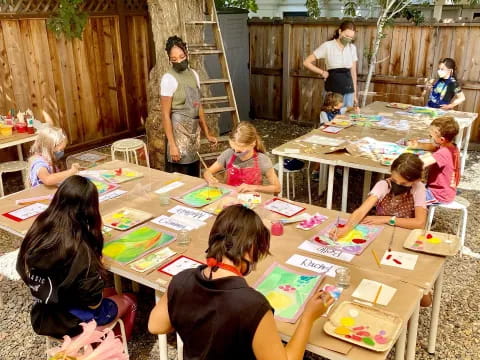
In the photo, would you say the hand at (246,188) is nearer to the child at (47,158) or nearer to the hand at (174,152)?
the hand at (174,152)

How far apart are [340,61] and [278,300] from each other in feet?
15.9

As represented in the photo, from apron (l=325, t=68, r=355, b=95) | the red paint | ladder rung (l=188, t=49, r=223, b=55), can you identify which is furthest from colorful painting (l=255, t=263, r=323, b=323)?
apron (l=325, t=68, r=355, b=95)

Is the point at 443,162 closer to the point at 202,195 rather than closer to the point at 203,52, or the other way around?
the point at 202,195

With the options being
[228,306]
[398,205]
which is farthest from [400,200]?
[228,306]

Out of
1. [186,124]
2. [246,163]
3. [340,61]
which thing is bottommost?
[246,163]

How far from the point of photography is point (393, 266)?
270 cm

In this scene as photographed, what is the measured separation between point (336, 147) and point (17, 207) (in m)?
3.04

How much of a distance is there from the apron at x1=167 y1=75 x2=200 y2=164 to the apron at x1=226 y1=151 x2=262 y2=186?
2.70 ft

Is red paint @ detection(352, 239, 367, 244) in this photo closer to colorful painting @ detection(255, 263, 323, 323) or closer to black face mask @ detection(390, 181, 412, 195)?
colorful painting @ detection(255, 263, 323, 323)

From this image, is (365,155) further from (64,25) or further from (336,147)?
(64,25)

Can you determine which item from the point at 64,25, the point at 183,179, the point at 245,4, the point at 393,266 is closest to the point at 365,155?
the point at 183,179

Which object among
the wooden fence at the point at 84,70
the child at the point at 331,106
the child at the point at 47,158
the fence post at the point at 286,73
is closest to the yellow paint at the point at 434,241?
the child at the point at 47,158

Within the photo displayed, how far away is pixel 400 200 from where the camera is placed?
11.5ft

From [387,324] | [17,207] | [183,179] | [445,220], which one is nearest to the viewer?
[387,324]
